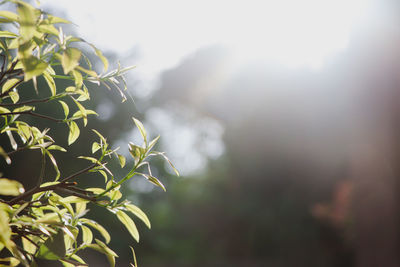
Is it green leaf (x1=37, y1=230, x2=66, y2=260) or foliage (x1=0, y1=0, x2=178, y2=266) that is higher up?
foliage (x1=0, y1=0, x2=178, y2=266)

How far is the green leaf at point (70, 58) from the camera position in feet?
1.09

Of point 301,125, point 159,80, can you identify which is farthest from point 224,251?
point 159,80

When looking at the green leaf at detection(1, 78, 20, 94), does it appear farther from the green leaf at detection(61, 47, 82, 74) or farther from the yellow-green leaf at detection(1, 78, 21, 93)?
the green leaf at detection(61, 47, 82, 74)

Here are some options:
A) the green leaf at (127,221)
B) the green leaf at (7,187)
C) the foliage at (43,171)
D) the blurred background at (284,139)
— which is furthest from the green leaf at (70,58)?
the blurred background at (284,139)

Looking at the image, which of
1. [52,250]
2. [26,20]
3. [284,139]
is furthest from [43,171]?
[284,139]

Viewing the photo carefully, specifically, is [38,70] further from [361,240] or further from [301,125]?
[301,125]

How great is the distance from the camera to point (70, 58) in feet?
1.12

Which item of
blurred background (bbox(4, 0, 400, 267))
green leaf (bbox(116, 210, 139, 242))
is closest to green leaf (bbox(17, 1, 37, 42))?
green leaf (bbox(116, 210, 139, 242))

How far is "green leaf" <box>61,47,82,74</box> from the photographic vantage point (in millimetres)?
333

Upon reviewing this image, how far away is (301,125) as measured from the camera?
6129 mm

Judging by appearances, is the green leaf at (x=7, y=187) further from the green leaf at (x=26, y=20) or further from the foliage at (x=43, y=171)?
the green leaf at (x=26, y=20)

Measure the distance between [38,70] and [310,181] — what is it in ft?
20.4

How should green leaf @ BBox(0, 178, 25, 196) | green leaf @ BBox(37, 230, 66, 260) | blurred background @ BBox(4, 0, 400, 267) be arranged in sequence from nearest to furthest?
green leaf @ BBox(0, 178, 25, 196), green leaf @ BBox(37, 230, 66, 260), blurred background @ BBox(4, 0, 400, 267)

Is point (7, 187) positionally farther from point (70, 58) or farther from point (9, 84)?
point (9, 84)
